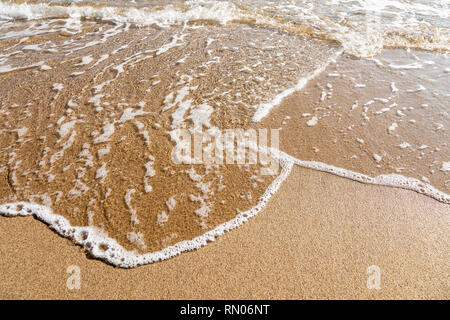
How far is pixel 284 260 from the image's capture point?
2.17 metres

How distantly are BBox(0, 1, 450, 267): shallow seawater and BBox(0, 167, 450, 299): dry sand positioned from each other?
0.14 meters

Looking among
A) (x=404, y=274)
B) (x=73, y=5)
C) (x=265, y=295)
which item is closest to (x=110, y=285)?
(x=265, y=295)

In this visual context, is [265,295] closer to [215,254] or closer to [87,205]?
[215,254]

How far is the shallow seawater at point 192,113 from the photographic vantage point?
2.55 metres

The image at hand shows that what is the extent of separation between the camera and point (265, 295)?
6.48 ft

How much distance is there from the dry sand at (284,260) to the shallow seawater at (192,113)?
0.45ft

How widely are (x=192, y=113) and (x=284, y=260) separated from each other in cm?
228

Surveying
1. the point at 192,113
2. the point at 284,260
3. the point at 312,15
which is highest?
the point at 312,15

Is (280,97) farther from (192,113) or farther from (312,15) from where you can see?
(312,15)

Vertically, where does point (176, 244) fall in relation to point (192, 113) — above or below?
below

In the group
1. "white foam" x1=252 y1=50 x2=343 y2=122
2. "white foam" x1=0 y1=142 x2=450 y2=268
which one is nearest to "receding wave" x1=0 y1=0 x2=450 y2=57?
"white foam" x1=252 y1=50 x2=343 y2=122

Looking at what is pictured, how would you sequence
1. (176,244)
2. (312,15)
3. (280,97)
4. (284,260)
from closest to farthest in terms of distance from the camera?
1. (284,260)
2. (176,244)
3. (280,97)
4. (312,15)

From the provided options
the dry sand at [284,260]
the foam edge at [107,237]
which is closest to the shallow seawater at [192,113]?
the foam edge at [107,237]

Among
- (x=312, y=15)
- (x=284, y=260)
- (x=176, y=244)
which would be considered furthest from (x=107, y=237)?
(x=312, y=15)
